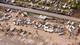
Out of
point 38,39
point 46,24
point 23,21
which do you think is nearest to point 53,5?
point 46,24

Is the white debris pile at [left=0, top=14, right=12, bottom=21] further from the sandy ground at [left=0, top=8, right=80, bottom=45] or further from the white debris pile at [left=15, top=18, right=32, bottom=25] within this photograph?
the sandy ground at [left=0, top=8, right=80, bottom=45]

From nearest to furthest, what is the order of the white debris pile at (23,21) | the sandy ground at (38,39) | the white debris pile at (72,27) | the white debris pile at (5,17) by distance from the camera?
the sandy ground at (38,39)
the white debris pile at (72,27)
the white debris pile at (23,21)
the white debris pile at (5,17)

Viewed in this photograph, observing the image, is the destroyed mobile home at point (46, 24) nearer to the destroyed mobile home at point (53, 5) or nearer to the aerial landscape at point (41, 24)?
the aerial landscape at point (41, 24)

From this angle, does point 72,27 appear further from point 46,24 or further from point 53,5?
point 53,5

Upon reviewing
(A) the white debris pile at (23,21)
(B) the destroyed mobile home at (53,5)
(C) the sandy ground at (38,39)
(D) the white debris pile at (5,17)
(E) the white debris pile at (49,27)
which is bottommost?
(C) the sandy ground at (38,39)

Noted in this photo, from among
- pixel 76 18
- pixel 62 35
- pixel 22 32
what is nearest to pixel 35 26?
pixel 22 32

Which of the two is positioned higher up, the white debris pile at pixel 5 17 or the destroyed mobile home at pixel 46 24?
the white debris pile at pixel 5 17

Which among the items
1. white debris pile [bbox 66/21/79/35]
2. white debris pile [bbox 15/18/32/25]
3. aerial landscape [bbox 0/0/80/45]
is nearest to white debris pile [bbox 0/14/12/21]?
aerial landscape [bbox 0/0/80/45]

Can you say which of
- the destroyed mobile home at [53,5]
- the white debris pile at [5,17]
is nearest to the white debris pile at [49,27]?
the destroyed mobile home at [53,5]
